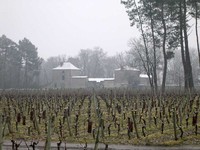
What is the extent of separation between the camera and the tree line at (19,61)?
6431cm

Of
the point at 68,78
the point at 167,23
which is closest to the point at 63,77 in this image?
the point at 68,78

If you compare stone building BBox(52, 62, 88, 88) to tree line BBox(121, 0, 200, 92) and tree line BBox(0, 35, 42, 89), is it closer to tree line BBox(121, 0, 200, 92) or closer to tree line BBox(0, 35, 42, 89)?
tree line BBox(0, 35, 42, 89)

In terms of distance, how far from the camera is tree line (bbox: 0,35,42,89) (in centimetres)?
6431

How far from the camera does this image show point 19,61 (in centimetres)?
6638

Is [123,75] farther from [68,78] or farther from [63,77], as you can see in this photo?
[63,77]

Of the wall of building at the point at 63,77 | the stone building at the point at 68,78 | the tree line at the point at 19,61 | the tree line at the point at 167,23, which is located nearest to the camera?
the tree line at the point at 167,23

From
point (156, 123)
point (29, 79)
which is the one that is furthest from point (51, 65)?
point (156, 123)

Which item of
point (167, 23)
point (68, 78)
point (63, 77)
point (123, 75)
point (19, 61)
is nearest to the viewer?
point (167, 23)

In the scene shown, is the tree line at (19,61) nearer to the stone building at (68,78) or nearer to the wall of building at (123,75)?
the stone building at (68,78)

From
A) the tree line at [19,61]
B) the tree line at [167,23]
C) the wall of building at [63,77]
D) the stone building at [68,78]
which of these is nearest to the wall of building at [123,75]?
the stone building at [68,78]

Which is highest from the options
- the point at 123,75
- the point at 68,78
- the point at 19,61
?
the point at 19,61

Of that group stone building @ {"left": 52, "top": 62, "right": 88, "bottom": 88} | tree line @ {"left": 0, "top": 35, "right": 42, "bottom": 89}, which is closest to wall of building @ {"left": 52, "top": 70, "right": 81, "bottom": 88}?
stone building @ {"left": 52, "top": 62, "right": 88, "bottom": 88}

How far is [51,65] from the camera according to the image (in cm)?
11612

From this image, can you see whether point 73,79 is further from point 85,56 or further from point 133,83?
point 85,56
